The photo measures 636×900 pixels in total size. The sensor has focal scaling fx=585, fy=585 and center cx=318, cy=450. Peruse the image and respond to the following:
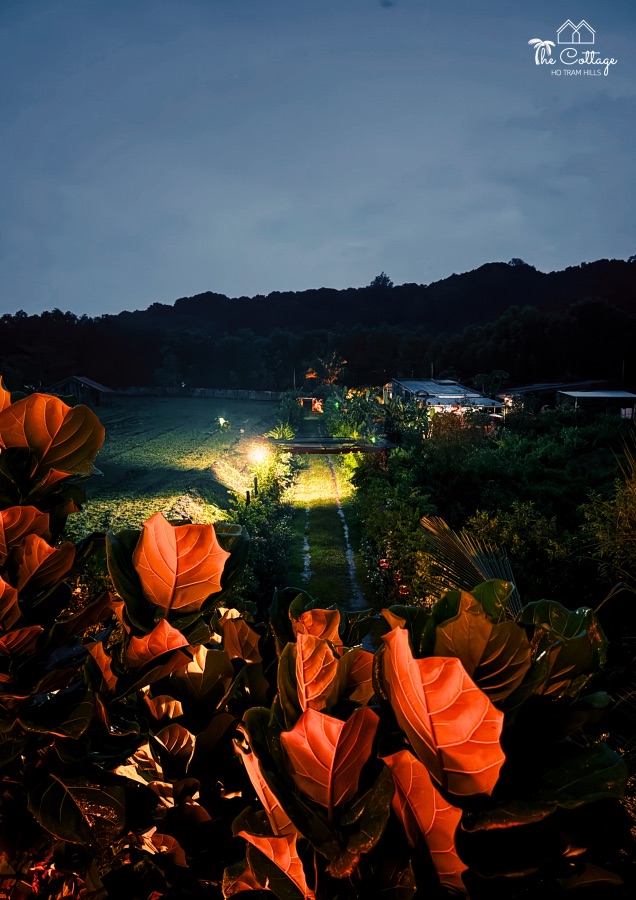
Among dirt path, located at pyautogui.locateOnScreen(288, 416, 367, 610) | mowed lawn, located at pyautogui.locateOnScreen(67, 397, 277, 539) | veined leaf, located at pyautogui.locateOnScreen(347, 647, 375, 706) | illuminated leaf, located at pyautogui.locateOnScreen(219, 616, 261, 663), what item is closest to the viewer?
veined leaf, located at pyautogui.locateOnScreen(347, 647, 375, 706)

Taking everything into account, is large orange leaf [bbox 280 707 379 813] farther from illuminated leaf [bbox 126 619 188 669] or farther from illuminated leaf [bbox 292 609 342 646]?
illuminated leaf [bbox 126 619 188 669]

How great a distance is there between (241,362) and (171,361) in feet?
26.0

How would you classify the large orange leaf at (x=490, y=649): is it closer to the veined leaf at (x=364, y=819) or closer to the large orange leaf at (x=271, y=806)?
the veined leaf at (x=364, y=819)

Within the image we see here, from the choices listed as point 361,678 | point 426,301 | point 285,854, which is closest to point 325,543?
point 361,678

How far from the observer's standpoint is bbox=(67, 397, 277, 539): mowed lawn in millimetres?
11547

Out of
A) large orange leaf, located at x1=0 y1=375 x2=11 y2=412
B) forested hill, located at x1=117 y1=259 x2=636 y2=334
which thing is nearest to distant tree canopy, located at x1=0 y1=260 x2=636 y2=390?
forested hill, located at x1=117 y1=259 x2=636 y2=334

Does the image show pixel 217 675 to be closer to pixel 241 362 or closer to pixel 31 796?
pixel 31 796

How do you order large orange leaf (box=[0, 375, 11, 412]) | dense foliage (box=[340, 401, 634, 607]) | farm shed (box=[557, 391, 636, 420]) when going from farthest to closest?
1. farm shed (box=[557, 391, 636, 420])
2. dense foliage (box=[340, 401, 634, 607])
3. large orange leaf (box=[0, 375, 11, 412])

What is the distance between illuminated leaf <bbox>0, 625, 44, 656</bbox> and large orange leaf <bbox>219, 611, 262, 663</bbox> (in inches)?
11.9

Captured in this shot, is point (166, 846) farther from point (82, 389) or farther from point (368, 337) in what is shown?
point (368, 337)

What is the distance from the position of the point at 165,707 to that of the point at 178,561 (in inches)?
10.5

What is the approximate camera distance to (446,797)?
634 millimetres

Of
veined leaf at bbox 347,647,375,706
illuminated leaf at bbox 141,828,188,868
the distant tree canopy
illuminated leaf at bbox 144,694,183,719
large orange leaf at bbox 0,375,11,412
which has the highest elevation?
the distant tree canopy

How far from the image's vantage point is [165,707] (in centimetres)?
96
